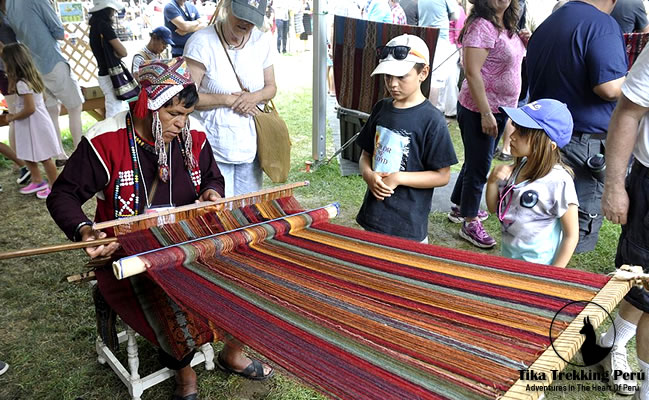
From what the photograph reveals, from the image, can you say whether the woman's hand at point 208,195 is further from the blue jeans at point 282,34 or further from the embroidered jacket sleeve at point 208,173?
the blue jeans at point 282,34

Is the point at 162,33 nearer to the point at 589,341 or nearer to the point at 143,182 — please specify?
the point at 143,182

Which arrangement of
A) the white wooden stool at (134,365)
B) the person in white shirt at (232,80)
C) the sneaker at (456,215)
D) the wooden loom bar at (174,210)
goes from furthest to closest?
the sneaker at (456,215)
the person in white shirt at (232,80)
the white wooden stool at (134,365)
the wooden loom bar at (174,210)

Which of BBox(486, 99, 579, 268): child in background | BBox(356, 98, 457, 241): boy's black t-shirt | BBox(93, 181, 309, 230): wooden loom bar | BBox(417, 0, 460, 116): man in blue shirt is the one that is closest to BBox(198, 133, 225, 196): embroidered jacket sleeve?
BBox(93, 181, 309, 230): wooden loom bar

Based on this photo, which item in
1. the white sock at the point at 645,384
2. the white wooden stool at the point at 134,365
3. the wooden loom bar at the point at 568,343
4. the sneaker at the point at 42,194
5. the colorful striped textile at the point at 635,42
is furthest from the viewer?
the sneaker at the point at 42,194

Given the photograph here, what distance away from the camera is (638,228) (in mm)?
1865

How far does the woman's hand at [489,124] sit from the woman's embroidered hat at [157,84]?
188 cm

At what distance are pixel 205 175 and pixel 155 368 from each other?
3.12ft

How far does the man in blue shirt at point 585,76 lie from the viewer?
7.40 feet

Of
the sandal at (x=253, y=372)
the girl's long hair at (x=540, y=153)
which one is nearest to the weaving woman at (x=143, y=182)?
the sandal at (x=253, y=372)

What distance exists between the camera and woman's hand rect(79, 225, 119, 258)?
162cm

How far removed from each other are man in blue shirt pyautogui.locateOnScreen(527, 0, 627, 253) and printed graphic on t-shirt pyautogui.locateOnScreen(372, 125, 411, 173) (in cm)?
83

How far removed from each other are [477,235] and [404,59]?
1.85m

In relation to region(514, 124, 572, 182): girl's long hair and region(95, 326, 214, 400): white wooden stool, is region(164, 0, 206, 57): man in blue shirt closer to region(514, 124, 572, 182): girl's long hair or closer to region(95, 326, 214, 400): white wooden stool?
region(95, 326, 214, 400): white wooden stool

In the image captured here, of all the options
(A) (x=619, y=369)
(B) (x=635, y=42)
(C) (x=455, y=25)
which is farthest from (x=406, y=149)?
(C) (x=455, y=25)
